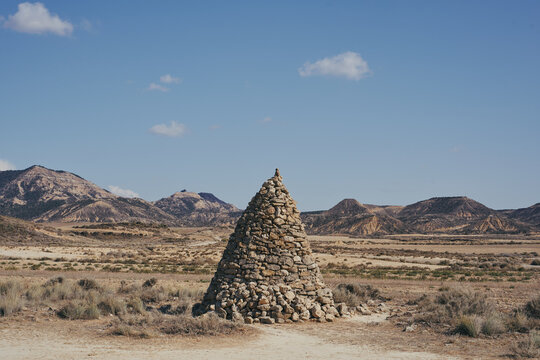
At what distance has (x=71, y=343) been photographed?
36.1 feet

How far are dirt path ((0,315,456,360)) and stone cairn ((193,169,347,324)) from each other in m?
1.20

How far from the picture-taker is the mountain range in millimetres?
132075

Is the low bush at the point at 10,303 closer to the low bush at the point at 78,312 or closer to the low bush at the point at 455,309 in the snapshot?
the low bush at the point at 78,312

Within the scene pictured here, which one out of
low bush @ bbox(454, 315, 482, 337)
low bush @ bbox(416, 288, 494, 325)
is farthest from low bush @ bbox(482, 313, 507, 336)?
low bush @ bbox(416, 288, 494, 325)

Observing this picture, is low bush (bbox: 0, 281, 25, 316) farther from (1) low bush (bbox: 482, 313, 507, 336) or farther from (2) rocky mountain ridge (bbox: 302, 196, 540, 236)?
(2) rocky mountain ridge (bbox: 302, 196, 540, 236)

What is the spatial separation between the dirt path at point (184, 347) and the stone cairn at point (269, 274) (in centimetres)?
120

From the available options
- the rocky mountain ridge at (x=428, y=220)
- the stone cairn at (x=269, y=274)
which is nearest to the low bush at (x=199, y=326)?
the stone cairn at (x=269, y=274)

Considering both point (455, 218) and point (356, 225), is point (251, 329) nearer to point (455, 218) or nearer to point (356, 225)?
point (356, 225)

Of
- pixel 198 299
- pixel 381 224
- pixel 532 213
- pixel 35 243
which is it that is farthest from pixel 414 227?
pixel 198 299

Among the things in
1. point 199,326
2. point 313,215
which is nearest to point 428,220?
point 313,215

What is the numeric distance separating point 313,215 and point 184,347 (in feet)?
508

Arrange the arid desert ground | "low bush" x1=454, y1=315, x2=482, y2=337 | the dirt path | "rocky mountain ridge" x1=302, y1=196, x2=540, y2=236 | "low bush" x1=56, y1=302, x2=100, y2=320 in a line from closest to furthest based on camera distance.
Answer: the dirt path < the arid desert ground < "low bush" x1=454, y1=315, x2=482, y2=337 < "low bush" x1=56, y1=302, x2=100, y2=320 < "rocky mountain ridge" x1=302, y1=196, x2=540, y2=236

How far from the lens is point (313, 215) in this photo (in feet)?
539

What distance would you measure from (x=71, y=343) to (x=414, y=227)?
143 meters
